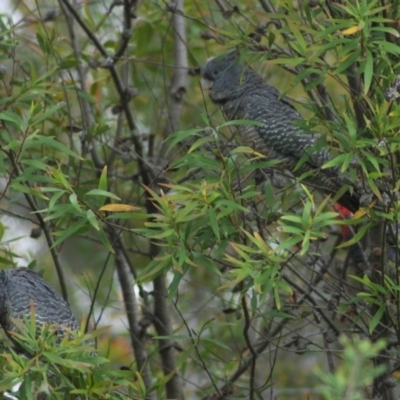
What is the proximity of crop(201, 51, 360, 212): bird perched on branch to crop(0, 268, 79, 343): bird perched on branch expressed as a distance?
111 centimetres

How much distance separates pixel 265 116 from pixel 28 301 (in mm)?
1596

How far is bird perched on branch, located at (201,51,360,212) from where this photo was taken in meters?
4.22

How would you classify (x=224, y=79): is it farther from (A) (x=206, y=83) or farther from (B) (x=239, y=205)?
(B) (x=239, y=205)

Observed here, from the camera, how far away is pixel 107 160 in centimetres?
486

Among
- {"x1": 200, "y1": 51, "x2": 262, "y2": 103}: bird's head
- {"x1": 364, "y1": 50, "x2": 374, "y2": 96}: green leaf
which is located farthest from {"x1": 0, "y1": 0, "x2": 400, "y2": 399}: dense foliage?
{"x1": 200, "y1": 51, "x2": 262, "y2": 103}: bird's head

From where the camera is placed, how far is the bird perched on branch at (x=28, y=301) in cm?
358

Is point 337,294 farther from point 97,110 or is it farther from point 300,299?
point 97,110

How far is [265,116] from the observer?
458 centimetres

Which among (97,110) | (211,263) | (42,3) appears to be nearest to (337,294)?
(211,263)

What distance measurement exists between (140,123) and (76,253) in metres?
1.98

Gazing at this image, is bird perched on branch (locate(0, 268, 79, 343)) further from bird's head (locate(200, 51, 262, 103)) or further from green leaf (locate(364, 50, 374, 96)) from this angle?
bird's head (locate(200, 51, 262, 103))

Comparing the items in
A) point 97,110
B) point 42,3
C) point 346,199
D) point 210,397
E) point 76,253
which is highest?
point 42,3

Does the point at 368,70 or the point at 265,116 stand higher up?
the point at 368,70

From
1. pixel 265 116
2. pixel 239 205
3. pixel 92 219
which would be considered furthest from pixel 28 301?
pixel 265 116
